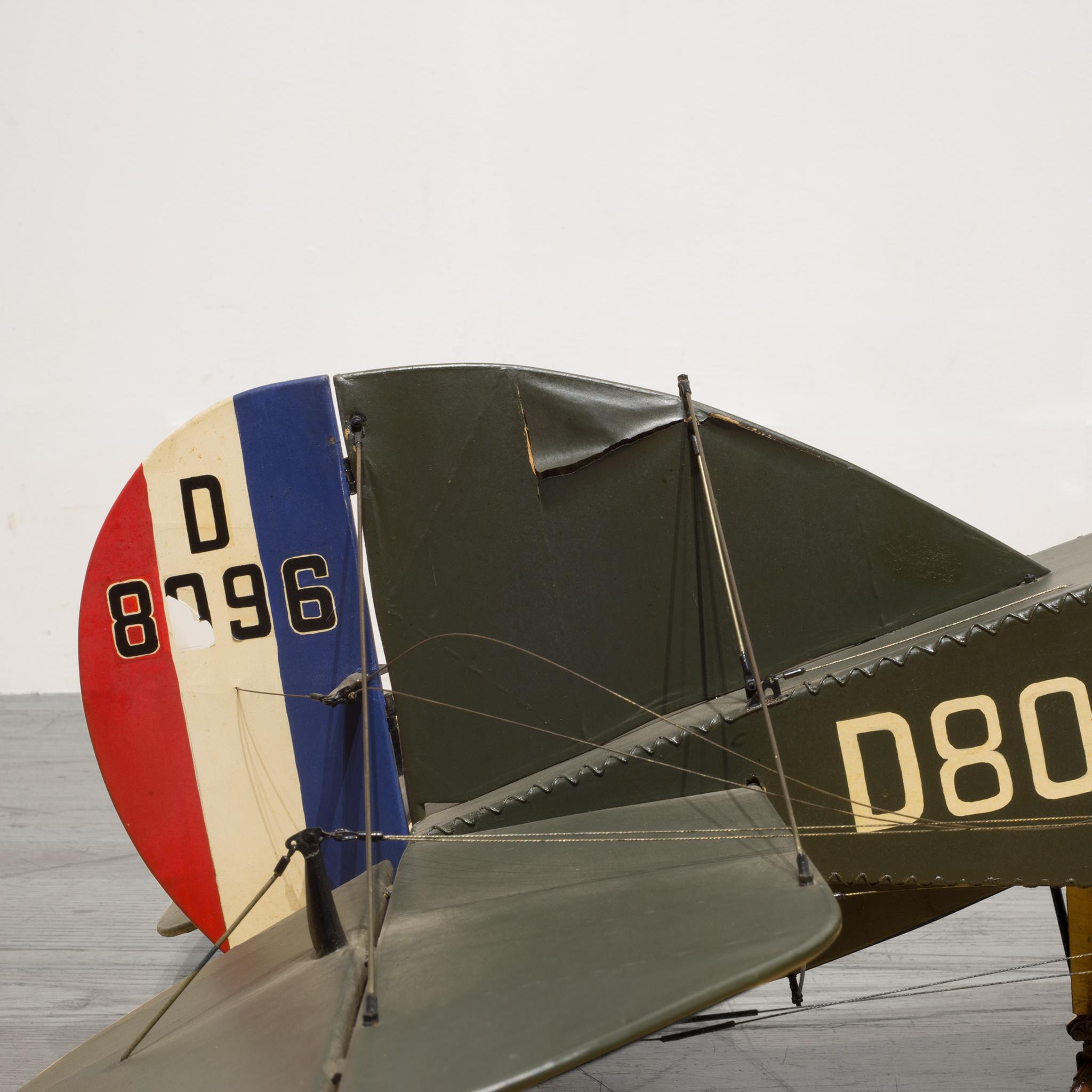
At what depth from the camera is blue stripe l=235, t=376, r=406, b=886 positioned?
4.50 feet

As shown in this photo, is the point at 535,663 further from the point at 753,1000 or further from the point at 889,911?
the point at 753,1000

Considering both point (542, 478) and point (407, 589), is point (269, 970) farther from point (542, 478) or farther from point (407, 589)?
point (542, 478)

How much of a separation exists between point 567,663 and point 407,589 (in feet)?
0.85

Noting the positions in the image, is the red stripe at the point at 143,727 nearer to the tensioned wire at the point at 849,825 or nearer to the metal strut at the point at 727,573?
the tensioned wire at the point at 849,825

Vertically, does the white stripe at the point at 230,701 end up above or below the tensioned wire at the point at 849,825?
above

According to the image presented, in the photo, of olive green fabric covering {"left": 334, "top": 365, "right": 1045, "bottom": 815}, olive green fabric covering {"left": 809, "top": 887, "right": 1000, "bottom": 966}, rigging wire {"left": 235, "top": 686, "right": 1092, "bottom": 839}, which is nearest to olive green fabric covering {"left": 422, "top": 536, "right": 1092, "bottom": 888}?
rigging wire {"left": 235, "top": 686, "right": 1092, "bottom": 839}

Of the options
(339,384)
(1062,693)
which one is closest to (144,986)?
(339,384)

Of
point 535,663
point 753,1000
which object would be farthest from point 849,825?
point 753,1000

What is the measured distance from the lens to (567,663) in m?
1.44

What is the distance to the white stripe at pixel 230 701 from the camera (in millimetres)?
1364

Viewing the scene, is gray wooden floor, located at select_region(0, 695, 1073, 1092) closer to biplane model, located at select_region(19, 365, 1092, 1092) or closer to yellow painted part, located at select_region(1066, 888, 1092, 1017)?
yellow painted part, located at select_region(1066, 888, 1092, 1017)

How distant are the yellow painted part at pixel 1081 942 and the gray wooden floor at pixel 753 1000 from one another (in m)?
0.30

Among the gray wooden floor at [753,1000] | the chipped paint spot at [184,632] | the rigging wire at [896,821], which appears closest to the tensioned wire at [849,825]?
the rigging wire at [896,821]

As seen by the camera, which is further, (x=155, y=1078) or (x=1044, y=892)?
(x=1044, y=892)
